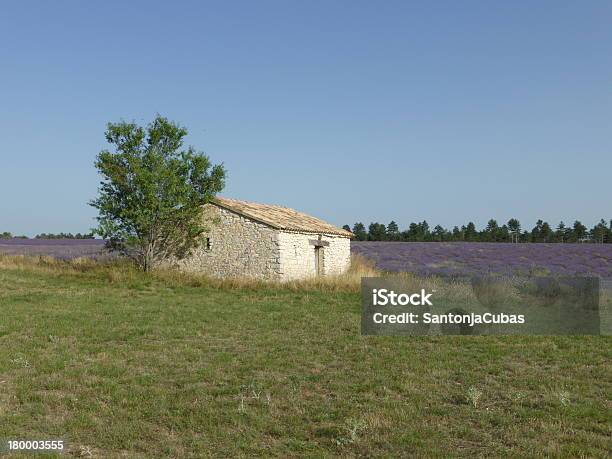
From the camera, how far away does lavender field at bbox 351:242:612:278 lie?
2319 cm

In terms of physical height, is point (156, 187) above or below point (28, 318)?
above

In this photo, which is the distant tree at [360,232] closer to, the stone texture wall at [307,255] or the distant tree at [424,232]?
the distant tree at [424,232]

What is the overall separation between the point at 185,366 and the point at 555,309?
36.9ft

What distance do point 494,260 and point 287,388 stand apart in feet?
76.6

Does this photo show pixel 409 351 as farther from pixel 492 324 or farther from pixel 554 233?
pixel 554 233

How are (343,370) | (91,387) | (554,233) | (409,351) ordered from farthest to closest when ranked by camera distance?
(554,233) → (409,351) → (343,370) → (91,387)

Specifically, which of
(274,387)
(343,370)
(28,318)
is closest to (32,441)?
(274,387)

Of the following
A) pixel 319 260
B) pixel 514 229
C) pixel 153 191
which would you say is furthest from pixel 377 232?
pixel 153 191

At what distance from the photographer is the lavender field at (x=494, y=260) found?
2319cm

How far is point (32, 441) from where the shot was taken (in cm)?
504

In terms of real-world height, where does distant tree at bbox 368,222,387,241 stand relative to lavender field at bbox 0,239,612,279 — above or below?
above

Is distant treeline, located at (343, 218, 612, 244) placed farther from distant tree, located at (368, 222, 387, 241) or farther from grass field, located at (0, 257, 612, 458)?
grass field, located at (0, 257, 612, 458)

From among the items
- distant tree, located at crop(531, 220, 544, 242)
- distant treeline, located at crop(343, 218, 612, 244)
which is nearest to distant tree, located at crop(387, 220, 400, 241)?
distant treeline, located at crop(343, 218, 612, 244)

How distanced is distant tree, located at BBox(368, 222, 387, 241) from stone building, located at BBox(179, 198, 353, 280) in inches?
1748
